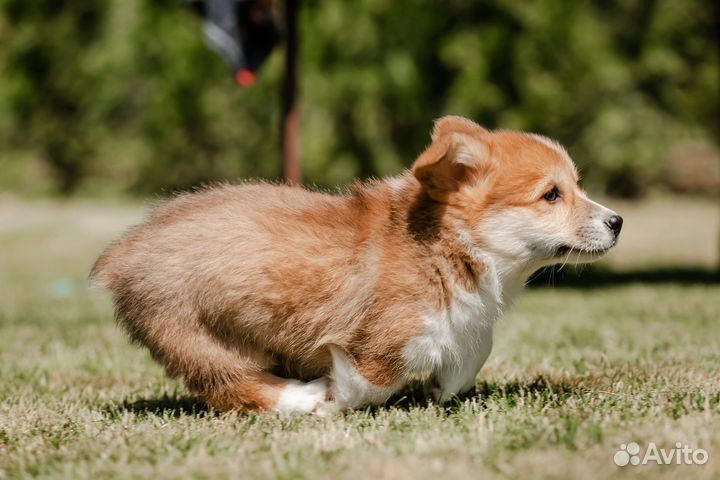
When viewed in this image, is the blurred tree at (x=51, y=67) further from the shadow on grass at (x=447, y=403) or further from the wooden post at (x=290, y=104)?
the shadow on grass at (x=447, y=403)

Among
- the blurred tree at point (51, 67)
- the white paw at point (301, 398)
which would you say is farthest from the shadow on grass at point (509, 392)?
the blurred tree at point (51, 67)

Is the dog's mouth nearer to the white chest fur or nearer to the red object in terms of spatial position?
the white chest fur

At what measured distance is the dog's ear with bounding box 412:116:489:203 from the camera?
11.4 ft

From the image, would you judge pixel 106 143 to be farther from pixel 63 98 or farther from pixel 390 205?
pixel 390 205

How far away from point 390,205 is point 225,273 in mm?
803

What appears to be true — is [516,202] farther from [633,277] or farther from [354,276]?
[633,277]

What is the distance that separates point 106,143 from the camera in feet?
71.2

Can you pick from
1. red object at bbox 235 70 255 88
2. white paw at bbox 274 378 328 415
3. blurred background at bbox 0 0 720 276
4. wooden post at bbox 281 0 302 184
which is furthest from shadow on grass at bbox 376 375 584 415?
blurred background at bbox 0 0 720 276

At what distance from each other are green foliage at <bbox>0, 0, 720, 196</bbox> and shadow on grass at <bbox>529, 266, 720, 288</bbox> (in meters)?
1.99

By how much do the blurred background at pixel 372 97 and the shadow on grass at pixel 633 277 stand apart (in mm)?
890

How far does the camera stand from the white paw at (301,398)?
11.6ft

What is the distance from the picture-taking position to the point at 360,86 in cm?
1579

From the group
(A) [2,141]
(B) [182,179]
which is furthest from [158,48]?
(A) [2,141]

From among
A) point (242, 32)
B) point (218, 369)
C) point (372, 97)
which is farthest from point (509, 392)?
point (372, 97)
